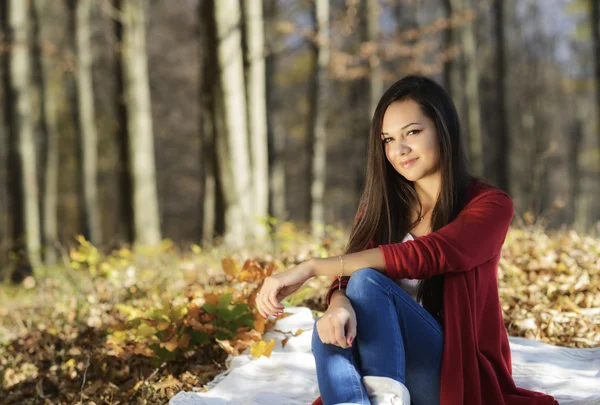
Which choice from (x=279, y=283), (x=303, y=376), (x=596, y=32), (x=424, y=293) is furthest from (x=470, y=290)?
(x=596, y=32)

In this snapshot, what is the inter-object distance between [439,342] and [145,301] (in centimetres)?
277

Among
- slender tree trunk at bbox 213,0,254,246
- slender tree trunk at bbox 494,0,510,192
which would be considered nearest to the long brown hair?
slender tree trunk at bbox 213,0,254,246

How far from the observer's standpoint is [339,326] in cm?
251

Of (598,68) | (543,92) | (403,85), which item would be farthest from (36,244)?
(543,92)

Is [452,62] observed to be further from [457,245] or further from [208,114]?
[457,245]

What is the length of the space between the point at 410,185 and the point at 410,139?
1.02 ft

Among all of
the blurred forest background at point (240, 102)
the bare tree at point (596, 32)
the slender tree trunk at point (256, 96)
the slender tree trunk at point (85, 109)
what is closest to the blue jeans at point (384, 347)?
the blurred forest background at point (240, 102)

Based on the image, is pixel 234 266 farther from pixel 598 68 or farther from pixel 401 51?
pixel 598 68

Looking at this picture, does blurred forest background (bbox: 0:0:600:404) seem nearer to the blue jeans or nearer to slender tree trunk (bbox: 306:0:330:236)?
slender tree trunk (bbox: 306:0:330:236)

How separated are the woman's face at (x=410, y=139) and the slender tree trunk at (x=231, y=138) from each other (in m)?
4.48

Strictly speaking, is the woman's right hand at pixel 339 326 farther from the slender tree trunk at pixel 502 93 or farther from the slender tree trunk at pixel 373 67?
the slender tree trunk at pixel 502 93

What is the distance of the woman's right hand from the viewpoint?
251 cm

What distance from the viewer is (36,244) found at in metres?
11.7

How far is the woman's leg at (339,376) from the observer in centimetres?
251
